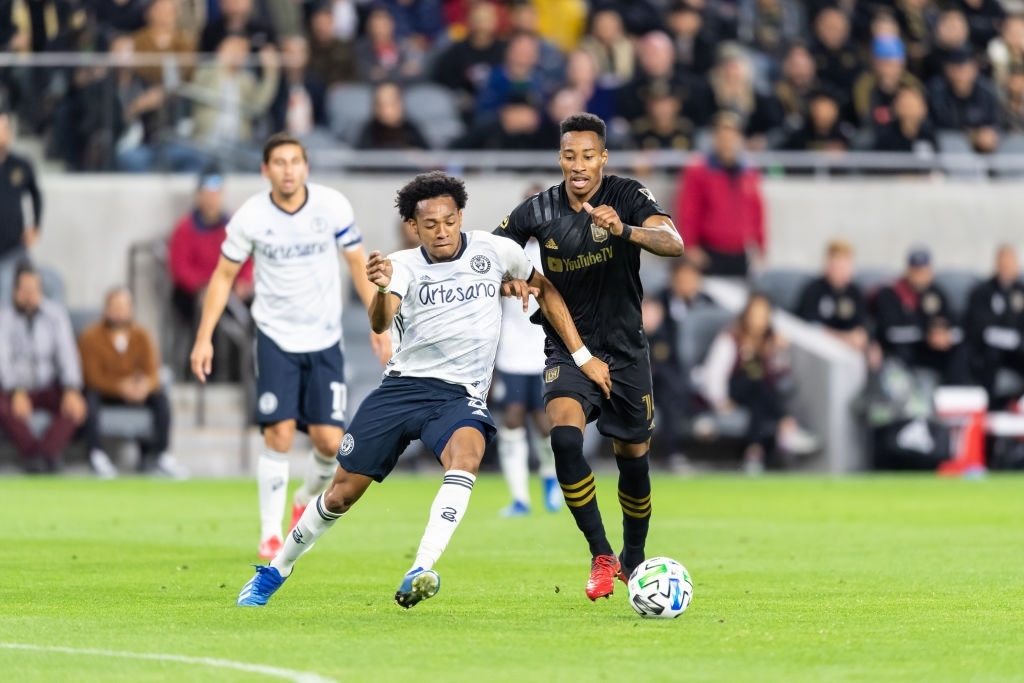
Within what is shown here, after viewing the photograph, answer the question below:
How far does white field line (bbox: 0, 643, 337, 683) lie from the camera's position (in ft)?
21.6

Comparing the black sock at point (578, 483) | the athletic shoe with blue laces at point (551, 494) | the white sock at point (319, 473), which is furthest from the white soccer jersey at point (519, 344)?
the black sock at point (578, 483)

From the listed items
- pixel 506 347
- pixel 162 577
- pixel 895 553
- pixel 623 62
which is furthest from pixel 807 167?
pixel 162 577

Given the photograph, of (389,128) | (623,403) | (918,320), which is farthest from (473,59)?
(623,403)

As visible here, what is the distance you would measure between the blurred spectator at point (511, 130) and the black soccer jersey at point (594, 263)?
12.9 metres

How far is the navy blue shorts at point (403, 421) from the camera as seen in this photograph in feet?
28.1

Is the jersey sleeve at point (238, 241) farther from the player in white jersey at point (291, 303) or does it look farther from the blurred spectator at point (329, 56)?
the blurred spectator at point (329, 56)

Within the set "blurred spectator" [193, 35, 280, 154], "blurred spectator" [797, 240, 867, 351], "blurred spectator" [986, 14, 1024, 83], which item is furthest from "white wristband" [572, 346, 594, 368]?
"blurred spectator" [986, 14, 1024, 83]

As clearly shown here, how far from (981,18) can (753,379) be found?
8311 millimetres

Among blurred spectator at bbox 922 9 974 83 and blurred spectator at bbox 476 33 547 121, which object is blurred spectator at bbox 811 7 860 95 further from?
blurred spectator at bbox 476 33 547 121

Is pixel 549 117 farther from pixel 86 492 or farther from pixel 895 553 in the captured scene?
pixel 895 553

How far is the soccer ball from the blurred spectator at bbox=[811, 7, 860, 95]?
17016 millimetres

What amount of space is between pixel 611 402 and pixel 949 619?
200cm

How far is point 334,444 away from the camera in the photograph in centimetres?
1163

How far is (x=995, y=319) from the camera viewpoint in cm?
2227
